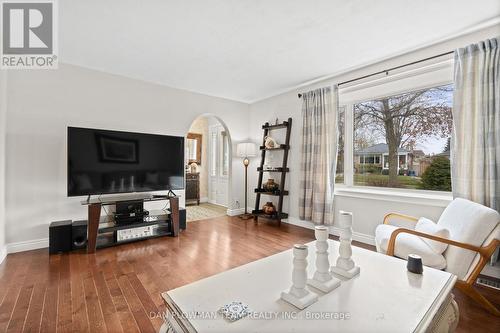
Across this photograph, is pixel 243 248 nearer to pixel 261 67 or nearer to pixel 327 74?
pixel 261 67

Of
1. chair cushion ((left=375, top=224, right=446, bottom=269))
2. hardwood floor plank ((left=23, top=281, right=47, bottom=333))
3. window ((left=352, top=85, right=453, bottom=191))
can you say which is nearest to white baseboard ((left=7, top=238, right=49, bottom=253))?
hardwood floor plank ((left=23, top=281, right=47, bottom=333))

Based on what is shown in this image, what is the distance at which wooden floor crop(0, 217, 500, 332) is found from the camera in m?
1.60

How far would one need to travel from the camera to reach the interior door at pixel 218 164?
609 centimetres

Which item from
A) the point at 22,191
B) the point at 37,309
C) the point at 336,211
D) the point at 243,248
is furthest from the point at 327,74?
the point at 22,191

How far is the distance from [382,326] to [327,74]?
11.2 feet

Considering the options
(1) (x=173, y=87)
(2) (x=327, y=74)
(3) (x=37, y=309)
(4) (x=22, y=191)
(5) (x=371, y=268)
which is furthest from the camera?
(1) (x=173, y=87)

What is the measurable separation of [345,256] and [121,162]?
9.74ft

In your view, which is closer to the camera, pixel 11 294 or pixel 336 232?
pixel 11 294

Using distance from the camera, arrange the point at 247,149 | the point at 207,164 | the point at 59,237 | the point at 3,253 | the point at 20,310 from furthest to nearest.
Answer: the point at 207,164 < the point at 247,149 < the point at 59,237 < the point at 3,253 < the point at 20,310

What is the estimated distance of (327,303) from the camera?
1059 mm

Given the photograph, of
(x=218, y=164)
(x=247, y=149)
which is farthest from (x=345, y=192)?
(x=218, y=164)

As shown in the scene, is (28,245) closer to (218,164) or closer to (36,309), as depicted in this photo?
(36,309)

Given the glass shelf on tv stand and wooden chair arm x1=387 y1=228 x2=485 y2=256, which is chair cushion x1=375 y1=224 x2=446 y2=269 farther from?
the glass shelf on tv stand

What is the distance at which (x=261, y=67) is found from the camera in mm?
3277
